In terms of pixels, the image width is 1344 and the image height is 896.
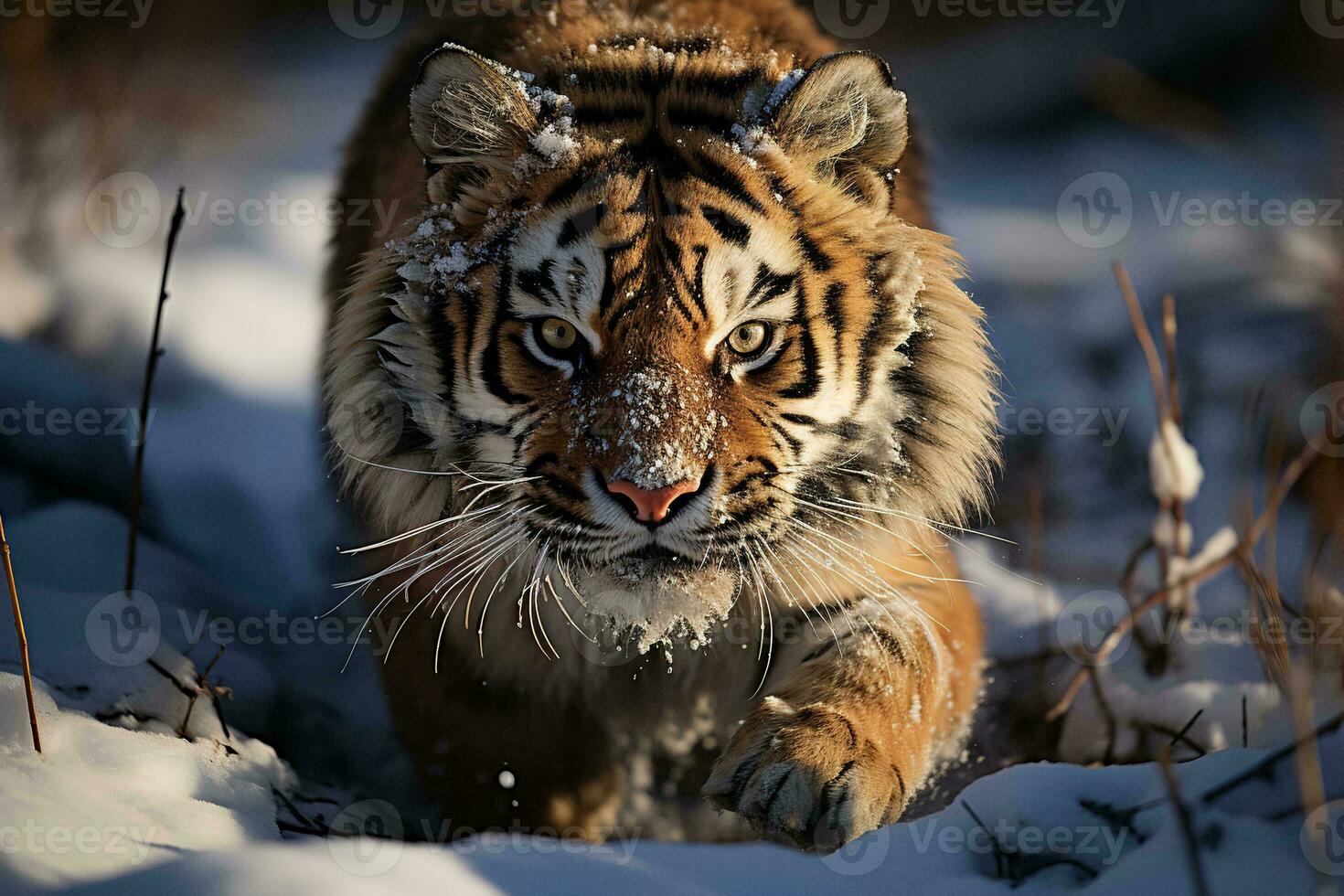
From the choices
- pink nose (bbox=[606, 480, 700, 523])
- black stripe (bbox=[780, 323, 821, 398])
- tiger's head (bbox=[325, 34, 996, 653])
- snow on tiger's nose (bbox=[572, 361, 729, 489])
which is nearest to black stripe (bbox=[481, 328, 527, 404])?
tiger's head (bbox=[325, 34, 996, 653])

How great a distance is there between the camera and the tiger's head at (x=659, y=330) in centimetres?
147

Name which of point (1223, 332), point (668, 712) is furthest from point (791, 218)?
point (1223, 332)

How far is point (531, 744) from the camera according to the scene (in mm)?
1982

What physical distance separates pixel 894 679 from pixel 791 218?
81 cm

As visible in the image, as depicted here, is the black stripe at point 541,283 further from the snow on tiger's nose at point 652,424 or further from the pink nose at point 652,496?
the pink nose at point 652,496

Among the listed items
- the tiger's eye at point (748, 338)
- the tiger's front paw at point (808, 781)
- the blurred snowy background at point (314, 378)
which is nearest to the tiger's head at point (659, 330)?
the tiger's eye at point (748, 338)

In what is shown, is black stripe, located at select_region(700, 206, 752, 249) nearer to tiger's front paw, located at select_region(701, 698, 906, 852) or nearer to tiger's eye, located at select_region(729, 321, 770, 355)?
tiger's eye, located at select_region(729, 321, 770, 355)

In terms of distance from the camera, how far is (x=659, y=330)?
146 centimetres

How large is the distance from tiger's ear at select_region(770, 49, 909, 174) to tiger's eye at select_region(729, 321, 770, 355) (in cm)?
35

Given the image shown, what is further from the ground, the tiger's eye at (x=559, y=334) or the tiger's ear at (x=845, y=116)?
the tiger's ear at (x=845, y=116)

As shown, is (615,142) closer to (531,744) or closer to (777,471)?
(777,471)

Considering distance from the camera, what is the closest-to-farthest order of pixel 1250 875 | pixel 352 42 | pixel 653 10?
1. pixel 1250 875
2. pixel 653 10
3. pixel 352 42

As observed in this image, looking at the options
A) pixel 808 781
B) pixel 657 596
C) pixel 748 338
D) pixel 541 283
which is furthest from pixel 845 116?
pixel 808 781

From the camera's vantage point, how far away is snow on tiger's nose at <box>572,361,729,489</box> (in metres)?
1.39
